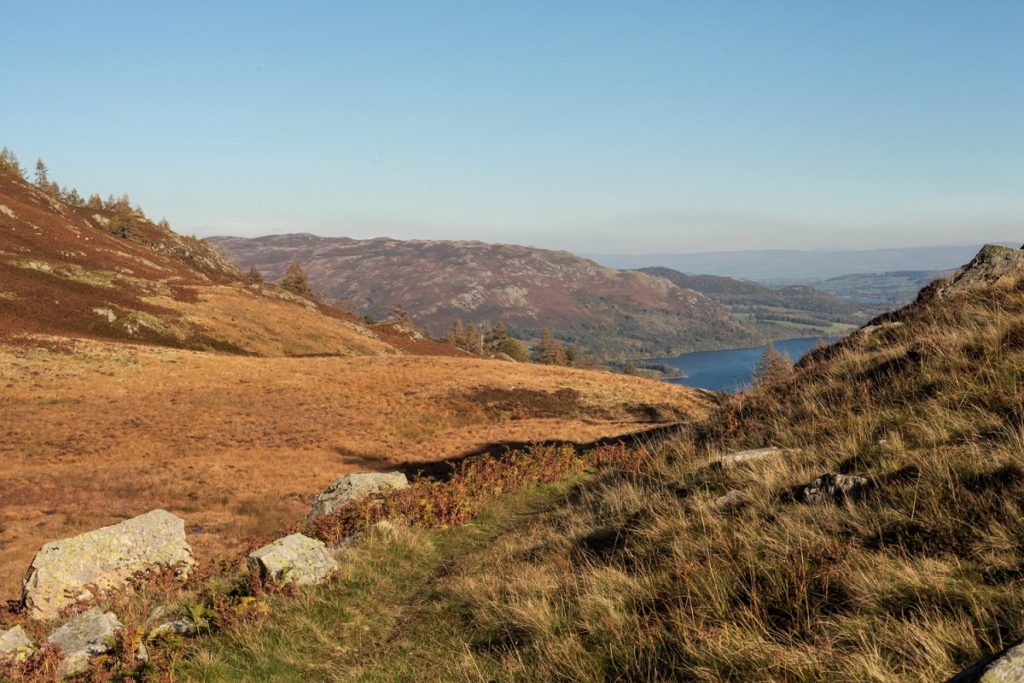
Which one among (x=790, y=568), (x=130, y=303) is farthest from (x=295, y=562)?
(x=130, y=303)

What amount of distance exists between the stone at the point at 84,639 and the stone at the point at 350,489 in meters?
5.42

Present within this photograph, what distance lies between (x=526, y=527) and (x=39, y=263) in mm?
63118

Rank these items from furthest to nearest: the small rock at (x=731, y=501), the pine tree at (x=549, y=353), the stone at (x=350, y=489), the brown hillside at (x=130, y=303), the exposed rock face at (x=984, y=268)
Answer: the pine tree at (x=549, y=353) → the brown hillside at (x=130, y=303) → the stone at (x=350, y=489) → the exposed rock face at (x=984, y=268) → the small rock at (x=731, y=501)

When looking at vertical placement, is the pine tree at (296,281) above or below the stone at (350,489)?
above

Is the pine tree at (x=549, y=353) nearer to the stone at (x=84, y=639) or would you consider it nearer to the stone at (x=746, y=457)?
the stone at (x=746, y=457)

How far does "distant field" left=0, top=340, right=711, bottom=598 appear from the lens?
60.8 feet

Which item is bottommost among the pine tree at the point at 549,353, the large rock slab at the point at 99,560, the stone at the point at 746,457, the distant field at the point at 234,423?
the pine tree at the point at 549,353

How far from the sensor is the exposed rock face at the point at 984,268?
12315 millimetres

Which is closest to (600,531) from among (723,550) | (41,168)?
(723,550)

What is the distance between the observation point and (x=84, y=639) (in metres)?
6.35

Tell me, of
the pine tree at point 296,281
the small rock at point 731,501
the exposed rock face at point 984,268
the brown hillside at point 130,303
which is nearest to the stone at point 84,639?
the small rock at point 731,501

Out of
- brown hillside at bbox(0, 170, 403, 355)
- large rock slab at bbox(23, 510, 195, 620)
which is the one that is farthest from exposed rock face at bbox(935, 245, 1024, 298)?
brown hillside at bbox(0, 170, 403, 355)

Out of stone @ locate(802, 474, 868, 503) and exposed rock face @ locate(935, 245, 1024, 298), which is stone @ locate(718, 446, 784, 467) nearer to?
stone @ locate(802, 474, 868, 503)

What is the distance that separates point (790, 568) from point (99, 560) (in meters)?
12.1
